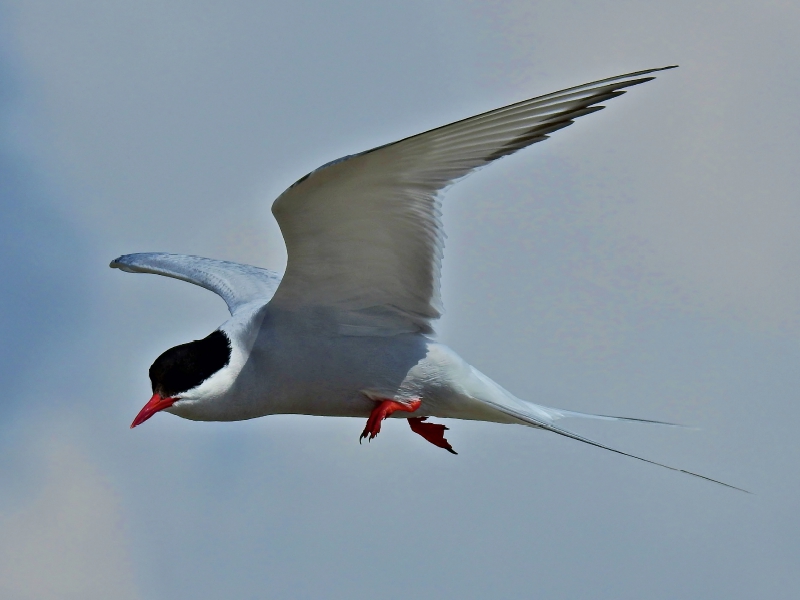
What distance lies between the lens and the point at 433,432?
20.0 ft

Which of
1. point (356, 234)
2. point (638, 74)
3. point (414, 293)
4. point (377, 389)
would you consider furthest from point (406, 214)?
point (638, 74)

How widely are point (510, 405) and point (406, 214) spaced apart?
4.54 ft

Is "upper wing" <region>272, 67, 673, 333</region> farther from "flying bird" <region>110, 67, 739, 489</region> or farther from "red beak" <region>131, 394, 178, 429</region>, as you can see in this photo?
"red beak" <region>131, 394, 178, 429</region>

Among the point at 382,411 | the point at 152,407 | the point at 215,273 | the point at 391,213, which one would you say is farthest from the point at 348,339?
the point at 215,273

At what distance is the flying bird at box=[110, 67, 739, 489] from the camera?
4.87m

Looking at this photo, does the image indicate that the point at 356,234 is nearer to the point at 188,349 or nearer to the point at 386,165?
the point at 386,165

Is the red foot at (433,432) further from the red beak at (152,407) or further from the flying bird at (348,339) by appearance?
the red beak at (152,407)

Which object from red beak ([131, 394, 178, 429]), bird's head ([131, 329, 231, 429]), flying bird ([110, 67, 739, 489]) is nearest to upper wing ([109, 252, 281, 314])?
flying bird ([110, 67, 739, 489])

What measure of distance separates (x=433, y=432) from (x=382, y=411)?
2.33 feet

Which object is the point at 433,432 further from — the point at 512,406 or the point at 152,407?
the point at 152,407

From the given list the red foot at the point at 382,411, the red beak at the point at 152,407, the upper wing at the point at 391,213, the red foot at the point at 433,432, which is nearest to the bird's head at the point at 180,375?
the red beak at the point at 152,407

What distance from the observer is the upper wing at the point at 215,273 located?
664 cm

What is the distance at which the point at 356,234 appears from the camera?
16.5 ft

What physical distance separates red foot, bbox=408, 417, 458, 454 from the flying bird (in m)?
0.34
